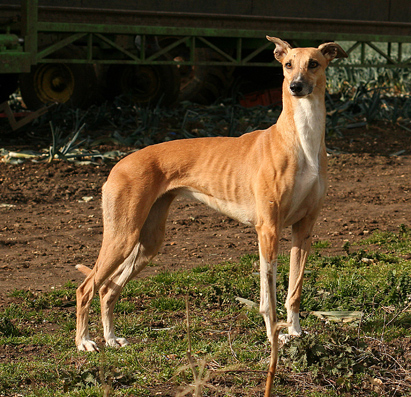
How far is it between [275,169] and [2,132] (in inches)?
337

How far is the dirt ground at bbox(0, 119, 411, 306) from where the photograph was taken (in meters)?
6.49

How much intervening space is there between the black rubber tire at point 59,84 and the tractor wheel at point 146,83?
912 mm

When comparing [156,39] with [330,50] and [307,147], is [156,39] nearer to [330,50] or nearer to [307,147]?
[330,50]

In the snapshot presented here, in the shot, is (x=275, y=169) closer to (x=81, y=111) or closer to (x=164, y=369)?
(x=164, y=369)

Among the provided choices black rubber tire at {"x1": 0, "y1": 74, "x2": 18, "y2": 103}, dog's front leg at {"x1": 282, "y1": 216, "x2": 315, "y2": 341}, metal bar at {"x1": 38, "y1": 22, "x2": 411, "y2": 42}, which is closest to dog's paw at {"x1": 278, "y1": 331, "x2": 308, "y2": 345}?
dog's front leg at {"x1": 282, "y1": 216, "x2": 315, "y2": 341}

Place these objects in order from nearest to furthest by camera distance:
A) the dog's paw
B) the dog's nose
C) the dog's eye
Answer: the dog's nose < the dog's eye < the dog's paw

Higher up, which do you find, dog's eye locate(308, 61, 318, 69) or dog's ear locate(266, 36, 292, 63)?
dog's ear locate(266, 36, 292, 63)

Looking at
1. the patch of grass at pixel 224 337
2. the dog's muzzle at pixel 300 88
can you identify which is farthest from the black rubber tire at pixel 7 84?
the dog's muzzle at pixel 300 88

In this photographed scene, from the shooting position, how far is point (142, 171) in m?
4.49

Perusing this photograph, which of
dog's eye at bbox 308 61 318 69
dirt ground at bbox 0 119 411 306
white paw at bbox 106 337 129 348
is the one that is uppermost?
dog's eye at bbox 308 61 318 69

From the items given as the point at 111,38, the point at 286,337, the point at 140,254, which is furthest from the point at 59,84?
the point at 286,337

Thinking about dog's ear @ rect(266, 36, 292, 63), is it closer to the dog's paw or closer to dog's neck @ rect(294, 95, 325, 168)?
dog's neck @ rect(294, 95, 325, 168)

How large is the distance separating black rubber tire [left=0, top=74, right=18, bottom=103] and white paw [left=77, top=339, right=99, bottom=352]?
336 inches

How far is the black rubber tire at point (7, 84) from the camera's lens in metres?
11.9
